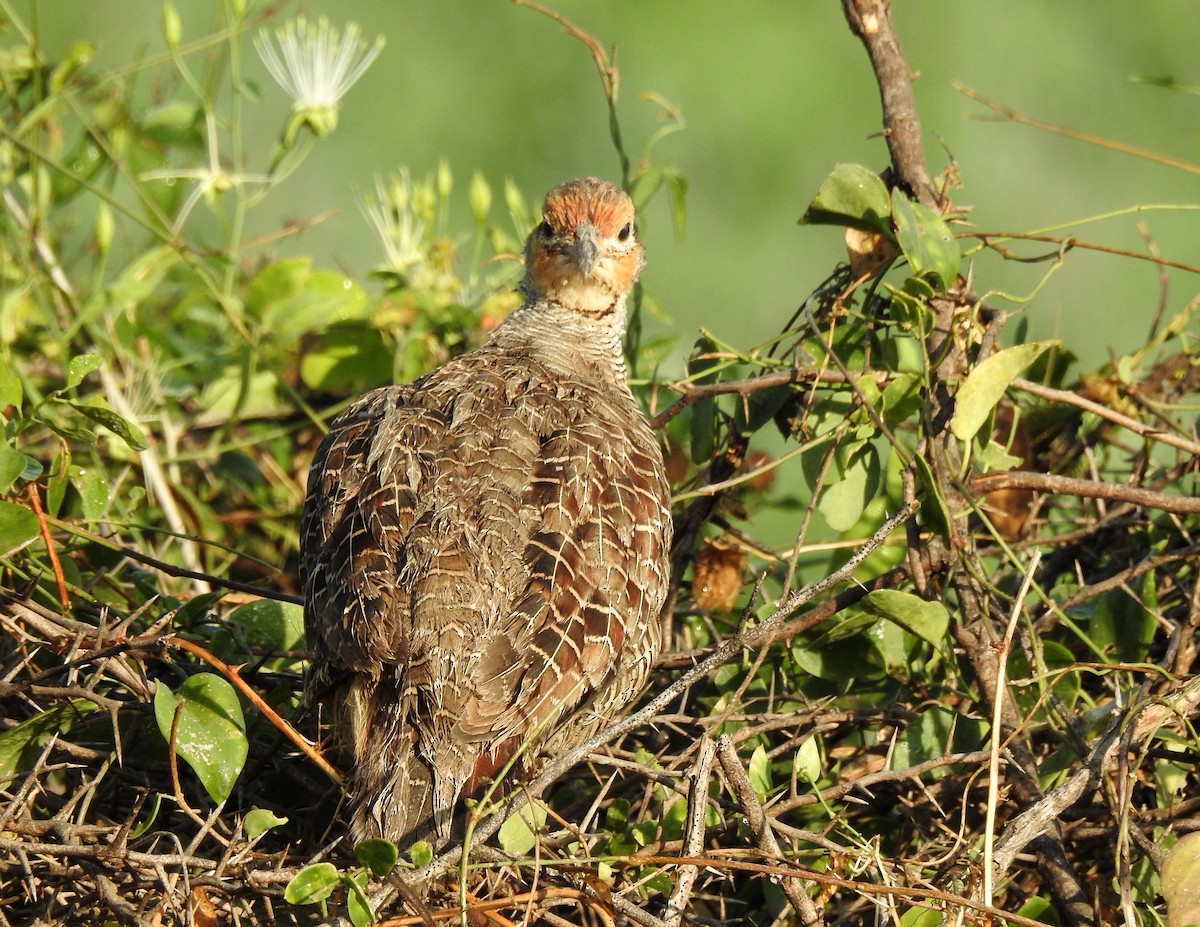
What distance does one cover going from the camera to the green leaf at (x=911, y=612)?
3.08 metres

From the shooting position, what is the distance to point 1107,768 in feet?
9.63

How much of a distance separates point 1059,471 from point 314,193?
5.95 m

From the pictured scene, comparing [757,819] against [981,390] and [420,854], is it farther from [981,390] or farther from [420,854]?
[981,390]

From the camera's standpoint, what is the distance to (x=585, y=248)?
4523mm

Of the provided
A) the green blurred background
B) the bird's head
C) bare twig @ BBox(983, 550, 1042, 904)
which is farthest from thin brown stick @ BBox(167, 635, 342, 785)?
the green blurred background

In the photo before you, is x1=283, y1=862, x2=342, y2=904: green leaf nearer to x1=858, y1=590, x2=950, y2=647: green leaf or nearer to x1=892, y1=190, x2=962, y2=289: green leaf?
x1=858, y1=590, x2=950, y2=647: green leaf

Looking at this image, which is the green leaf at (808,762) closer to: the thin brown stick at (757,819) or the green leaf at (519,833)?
the thin brown stick at (757,819)

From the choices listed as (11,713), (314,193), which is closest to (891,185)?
(11,713)

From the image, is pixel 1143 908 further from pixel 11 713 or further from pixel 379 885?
pixel 11 713

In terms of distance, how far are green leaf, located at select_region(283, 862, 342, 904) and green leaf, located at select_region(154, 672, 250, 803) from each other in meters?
0.35

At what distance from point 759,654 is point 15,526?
5.57ft

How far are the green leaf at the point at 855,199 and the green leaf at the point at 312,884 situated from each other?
1.87 m

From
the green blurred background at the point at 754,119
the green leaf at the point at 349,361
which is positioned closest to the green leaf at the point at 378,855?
the green leaf at the point at 349,361

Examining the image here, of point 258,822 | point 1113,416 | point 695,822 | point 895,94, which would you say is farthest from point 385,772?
point 895,94
